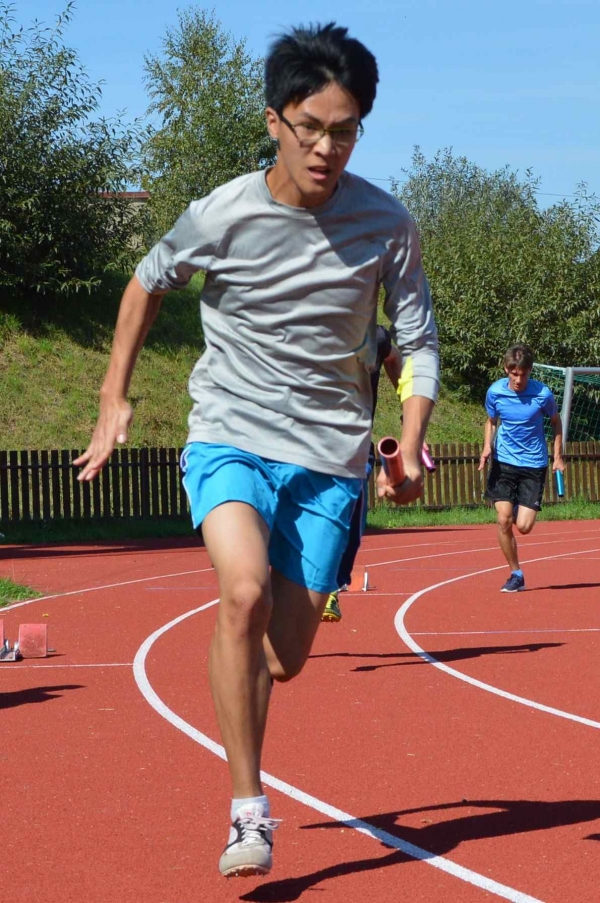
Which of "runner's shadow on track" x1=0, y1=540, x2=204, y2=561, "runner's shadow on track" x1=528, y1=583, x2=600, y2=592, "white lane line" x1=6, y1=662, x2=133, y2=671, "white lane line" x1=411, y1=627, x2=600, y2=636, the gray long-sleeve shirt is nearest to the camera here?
the gray long-sleeve shirt

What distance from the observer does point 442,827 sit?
4.49 meters

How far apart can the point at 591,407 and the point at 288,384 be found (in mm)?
34670

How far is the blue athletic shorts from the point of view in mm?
3707

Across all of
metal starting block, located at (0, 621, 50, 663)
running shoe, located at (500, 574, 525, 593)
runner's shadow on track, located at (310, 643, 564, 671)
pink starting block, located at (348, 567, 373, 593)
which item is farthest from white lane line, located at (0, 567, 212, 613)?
runner's shadow on track, located at (310, 643, 564, 671)

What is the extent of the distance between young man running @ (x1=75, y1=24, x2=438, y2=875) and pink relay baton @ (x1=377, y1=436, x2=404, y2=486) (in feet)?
A: 0.13

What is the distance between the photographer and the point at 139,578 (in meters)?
14.8

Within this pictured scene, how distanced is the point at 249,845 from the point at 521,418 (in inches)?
363

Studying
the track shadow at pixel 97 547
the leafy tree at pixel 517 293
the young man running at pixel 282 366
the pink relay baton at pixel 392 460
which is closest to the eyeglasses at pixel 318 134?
the young man running at pixel 282 366

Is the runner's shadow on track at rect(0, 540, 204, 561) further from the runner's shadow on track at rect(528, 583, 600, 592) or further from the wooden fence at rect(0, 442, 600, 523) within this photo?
the runner's shadow on track at rect(528, 583, 600, 592)

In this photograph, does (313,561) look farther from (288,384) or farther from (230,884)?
(230,884)

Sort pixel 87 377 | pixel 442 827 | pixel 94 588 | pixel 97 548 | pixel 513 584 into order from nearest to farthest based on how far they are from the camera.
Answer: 1. pixel 442 827
2. pixel 513 584
3. pixel 94 588
4. pixel 97 548
5. pixel 87 377

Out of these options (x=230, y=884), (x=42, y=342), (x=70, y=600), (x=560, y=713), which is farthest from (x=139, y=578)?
(x=42, y=342)

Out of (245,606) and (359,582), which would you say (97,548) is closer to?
(359,582)

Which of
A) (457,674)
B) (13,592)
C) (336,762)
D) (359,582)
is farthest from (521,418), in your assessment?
(336,762)
